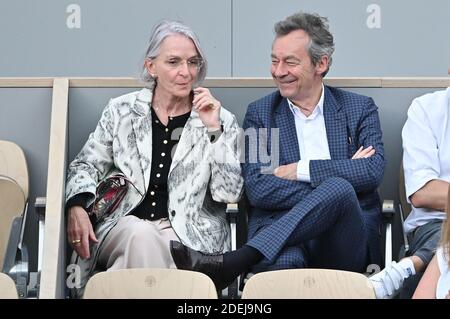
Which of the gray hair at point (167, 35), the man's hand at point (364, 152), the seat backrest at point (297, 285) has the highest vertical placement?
the gray hair at point (167, 35)

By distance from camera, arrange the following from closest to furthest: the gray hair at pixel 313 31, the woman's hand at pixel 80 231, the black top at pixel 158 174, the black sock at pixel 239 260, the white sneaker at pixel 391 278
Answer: the white sneaker at pixel 391 278 → the black sock at pixel 239 260 → the woman's hand at pixel 80 231 → the black top at pixel 158 174 → the gray hair at pixel 313 31

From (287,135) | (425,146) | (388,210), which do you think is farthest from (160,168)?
(425,146)

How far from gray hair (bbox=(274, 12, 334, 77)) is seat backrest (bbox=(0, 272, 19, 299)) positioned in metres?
1.74

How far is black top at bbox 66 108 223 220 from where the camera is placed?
4832 millimetres

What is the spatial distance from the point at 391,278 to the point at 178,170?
38.2 inches

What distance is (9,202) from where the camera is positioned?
4812mm


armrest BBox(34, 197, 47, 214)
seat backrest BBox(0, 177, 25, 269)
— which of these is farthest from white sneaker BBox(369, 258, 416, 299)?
seat backrest BBox(0, 177, 25, 269)

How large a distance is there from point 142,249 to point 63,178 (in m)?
0.45

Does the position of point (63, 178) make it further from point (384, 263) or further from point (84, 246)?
point (384, 263)

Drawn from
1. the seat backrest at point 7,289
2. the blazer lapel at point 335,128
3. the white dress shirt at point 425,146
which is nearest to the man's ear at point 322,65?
the blazer lapel at point 335,128

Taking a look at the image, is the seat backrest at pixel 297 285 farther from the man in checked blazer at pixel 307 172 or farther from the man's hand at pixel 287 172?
the man's hand at pixel 287 172

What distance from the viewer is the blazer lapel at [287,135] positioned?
491 centimetres
